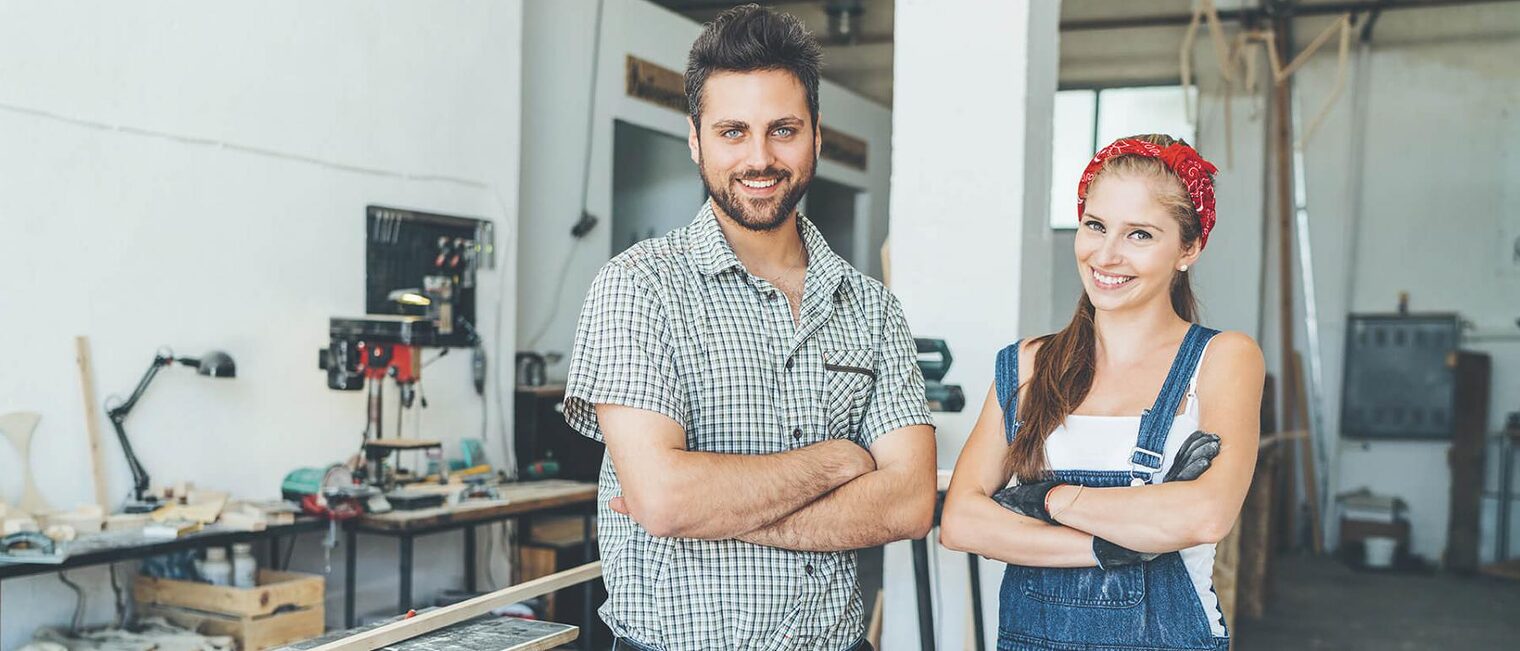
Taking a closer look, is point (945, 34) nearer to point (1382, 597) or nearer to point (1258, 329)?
point (1382, 597)

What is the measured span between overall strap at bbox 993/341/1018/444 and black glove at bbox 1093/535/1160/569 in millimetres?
247

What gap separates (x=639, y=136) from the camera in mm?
8234

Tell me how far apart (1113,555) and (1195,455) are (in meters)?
0.19

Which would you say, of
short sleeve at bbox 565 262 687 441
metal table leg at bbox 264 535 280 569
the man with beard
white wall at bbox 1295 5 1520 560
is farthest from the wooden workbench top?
white wall at bbox 1295 5 1520 560

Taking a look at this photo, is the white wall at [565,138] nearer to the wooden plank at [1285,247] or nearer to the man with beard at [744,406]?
the man with beard at [744,406]

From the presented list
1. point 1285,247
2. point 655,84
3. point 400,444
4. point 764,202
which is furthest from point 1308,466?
point 764,202

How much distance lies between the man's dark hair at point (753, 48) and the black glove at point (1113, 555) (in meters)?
0.79

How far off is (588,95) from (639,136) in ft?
6.11

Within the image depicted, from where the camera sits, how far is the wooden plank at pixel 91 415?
12.6 ft

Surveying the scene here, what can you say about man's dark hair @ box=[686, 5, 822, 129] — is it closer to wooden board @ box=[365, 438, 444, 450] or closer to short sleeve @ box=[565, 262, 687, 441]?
short sleeve @ box=[565, 262, 687, 441]

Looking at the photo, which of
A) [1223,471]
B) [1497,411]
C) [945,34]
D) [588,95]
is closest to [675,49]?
[588,95]

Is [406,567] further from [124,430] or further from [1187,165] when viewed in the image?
[1187,165]

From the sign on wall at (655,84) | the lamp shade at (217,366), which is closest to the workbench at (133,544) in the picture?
the lamp shade at (217,366)

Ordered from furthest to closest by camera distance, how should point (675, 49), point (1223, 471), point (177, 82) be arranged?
point (675, 49)
point (177, 82)
point (1223, 471)
